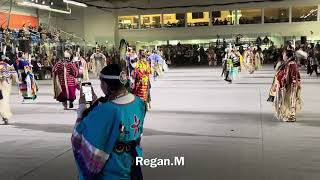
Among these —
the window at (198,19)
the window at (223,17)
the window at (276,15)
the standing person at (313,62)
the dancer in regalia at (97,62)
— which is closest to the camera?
the standing person at (313,62)

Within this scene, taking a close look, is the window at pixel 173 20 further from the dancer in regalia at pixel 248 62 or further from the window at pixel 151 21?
the dancer in regalia at pixel 248 62

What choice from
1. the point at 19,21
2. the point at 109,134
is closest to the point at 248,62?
the point at 19,21

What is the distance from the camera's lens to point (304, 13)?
39688mm

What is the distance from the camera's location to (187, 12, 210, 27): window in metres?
41.8

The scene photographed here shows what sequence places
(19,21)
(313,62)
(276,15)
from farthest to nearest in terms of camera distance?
1. (276,15)
2. (19,21)
3. (313,62)

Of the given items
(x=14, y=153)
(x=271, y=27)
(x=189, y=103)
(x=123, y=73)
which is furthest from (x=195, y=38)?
(x=123, y=73)

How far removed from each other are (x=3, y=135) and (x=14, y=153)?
167cm

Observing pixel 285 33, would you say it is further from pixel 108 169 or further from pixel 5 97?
pixel 108 169

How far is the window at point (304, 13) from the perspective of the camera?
39.3 m

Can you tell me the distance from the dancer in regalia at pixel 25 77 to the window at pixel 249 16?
29.0 metres

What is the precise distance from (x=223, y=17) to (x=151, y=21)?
6.20m

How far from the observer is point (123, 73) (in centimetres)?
317

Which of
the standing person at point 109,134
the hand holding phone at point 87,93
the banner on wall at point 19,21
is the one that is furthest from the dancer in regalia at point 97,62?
the standing person at point 109,134

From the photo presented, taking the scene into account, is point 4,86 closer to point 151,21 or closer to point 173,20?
point 173,20
